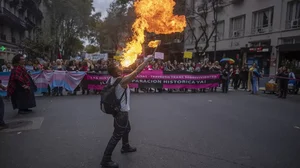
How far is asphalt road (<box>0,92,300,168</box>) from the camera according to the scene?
389 cm

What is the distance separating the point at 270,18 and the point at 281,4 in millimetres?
1712

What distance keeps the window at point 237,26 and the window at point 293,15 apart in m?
5.33

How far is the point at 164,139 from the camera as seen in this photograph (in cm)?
496

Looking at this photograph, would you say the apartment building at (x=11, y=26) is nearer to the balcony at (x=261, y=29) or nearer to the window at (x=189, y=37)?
the window at (x=189, y=37)

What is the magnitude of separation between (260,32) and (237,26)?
12.8ft

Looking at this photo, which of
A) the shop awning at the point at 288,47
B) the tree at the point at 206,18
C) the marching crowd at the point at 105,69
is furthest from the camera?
the tree at the point at 206,18

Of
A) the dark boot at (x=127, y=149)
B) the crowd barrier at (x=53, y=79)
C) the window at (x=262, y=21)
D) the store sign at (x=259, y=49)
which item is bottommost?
the dark boot at (x=127, y=149)

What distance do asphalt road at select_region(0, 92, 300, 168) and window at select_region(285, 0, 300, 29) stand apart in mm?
14968

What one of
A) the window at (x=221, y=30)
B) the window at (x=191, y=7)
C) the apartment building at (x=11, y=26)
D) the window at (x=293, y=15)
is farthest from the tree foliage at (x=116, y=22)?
the window at (x=293, y=15)

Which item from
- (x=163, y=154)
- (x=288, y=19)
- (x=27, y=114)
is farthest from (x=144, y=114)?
(x=288, y=19)

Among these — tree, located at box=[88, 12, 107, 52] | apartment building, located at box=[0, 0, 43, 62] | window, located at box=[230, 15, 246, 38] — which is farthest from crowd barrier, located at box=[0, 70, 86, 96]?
tree, located at box=[88, 12, 107, 52]

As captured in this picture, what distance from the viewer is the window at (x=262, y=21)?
72.0 feet

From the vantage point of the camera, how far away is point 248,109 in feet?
27.8

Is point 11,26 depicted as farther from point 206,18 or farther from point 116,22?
point 206,18
